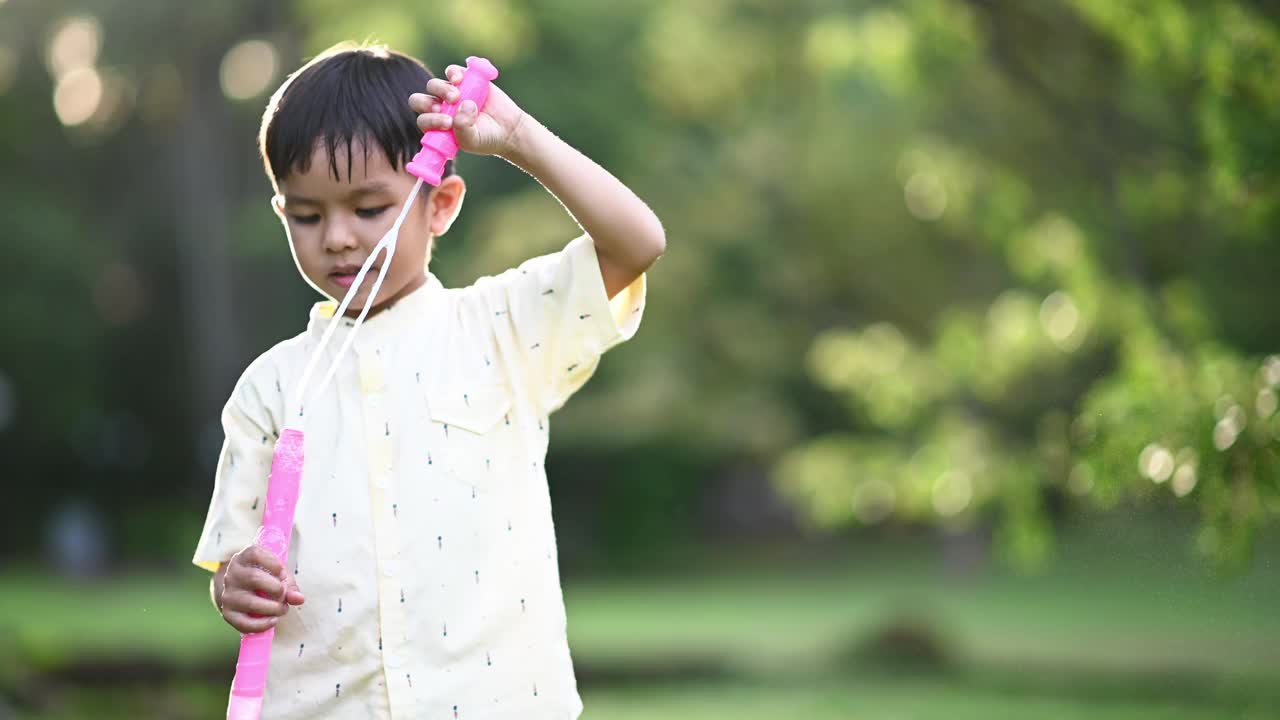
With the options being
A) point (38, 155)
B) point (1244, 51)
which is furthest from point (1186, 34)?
point (38, 155)

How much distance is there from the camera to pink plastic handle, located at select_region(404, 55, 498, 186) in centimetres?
228

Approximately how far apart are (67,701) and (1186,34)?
Answer: 7.02m

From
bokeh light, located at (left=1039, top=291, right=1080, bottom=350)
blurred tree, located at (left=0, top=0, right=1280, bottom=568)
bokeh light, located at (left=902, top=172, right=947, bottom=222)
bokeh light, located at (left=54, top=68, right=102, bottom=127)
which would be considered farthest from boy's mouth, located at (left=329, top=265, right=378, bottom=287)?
bokeh light, located at (left=54, top=68, right=102, bottom=127)

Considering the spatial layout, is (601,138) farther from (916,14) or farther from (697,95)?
(916,14)

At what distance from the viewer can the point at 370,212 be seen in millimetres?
2400

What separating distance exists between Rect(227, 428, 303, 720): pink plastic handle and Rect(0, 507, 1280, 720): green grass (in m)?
5.48

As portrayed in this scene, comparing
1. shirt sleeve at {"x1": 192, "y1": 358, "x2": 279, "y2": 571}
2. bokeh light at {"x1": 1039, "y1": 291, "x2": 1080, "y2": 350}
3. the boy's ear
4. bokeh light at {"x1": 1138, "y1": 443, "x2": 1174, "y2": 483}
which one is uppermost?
bokeh light at {"x1": 1039, "y1": 291, "x2": 1080, "y2": 350}

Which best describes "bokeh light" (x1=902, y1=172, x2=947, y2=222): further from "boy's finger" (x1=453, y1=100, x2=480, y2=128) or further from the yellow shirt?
"boy's finger" (x1=453, y1=100, x2=480, y2=128)

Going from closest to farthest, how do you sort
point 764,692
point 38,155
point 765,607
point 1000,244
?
point 1000,244 < point 764,692 < point 765,607 < point 38,155

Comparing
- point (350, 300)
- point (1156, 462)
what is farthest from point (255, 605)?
point (1156, 462)

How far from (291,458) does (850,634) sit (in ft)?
38.3

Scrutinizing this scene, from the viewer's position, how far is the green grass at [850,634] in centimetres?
1012

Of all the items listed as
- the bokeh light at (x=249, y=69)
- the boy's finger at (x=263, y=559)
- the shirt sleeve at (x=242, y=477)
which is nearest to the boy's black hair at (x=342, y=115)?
the shirt sleeve at (x=242, y=477)

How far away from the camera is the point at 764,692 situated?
1115cm
